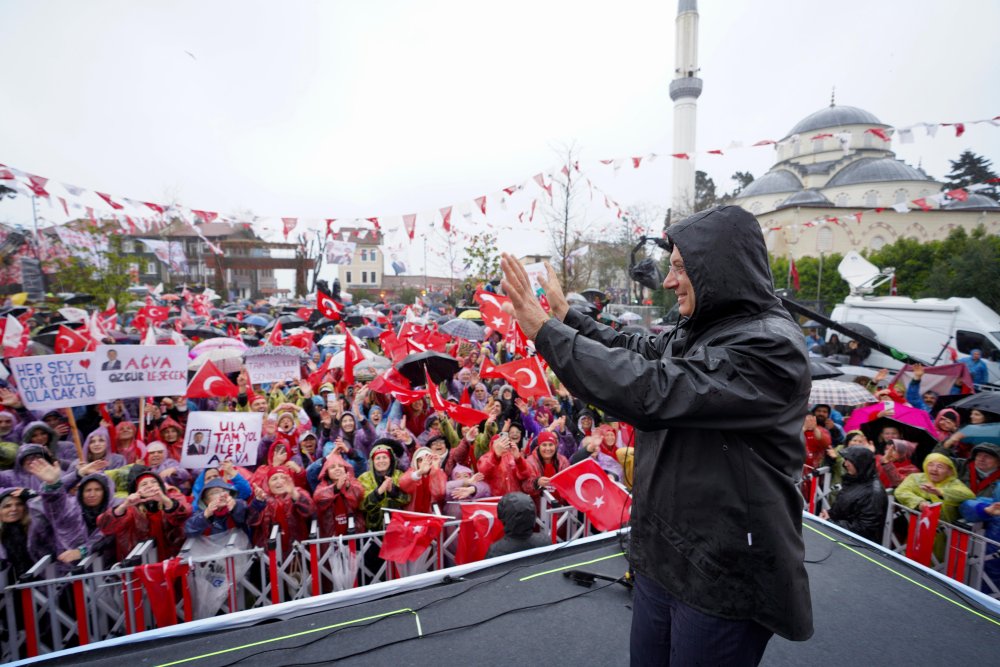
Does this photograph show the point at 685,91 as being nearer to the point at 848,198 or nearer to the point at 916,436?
the point at 848,198

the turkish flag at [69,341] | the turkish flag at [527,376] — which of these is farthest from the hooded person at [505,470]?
the turkish flag at [69,341]

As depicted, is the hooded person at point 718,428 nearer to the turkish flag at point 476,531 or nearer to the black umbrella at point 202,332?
the turkish flag at point 476,531

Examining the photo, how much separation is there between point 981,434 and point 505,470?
548 cm

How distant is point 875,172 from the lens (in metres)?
45.1

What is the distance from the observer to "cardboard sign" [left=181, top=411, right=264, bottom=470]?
5.44m

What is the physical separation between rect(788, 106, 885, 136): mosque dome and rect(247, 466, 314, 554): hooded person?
62.6m

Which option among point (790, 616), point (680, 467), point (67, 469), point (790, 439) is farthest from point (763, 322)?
point (67, 469)

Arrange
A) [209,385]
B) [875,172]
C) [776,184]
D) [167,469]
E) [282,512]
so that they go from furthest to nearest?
[776,184] → [875,172] → [209,385] → [167,469] → [282,512]

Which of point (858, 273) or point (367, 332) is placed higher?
point (858, 273)

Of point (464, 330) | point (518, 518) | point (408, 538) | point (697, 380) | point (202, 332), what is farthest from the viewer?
point (202, 332)

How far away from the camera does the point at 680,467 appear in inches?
65.9

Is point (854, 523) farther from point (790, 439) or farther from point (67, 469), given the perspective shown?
point (67, 469)

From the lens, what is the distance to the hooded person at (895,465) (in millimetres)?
5922

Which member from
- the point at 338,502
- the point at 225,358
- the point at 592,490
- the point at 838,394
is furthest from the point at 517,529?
the point at 225,358
